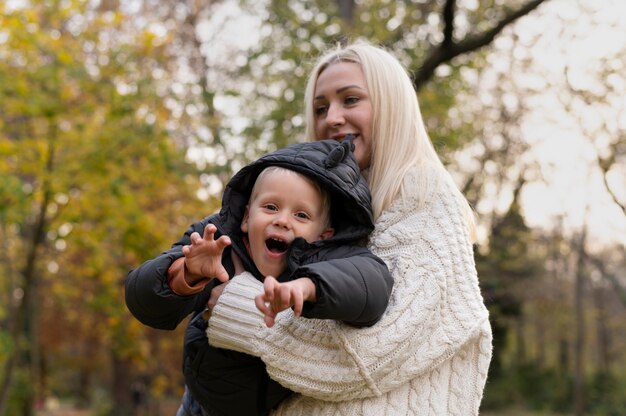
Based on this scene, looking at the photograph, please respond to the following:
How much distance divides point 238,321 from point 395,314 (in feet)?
1.43

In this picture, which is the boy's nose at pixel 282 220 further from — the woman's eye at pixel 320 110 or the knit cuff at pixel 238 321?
the woman's eye at pixel 320 110

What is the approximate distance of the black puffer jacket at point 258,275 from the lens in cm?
199

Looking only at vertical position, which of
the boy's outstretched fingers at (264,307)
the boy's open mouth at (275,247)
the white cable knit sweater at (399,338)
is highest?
the boy's open mouth at (275,247)

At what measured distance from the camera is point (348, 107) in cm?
262

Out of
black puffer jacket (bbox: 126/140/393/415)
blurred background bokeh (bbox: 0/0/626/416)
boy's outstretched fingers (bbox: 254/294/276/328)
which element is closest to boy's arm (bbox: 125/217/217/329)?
black puffer jacket (bbox: 126/140/393/415)

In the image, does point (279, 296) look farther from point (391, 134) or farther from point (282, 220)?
point (391, 134)

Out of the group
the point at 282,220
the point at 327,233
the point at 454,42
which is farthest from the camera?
the point at 454,42

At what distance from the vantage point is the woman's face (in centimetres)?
258

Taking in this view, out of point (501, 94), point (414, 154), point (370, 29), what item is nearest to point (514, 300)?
point (501, 94)

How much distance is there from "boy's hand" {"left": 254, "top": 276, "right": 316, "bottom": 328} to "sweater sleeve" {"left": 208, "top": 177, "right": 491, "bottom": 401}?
39 centimetres

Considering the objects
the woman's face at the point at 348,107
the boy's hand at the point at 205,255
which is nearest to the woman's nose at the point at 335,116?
the woman's face at the point at 348,107

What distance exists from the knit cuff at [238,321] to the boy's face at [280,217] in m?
0.09

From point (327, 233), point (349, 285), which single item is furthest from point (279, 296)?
point (327, 233)

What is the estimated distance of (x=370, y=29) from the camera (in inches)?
376
